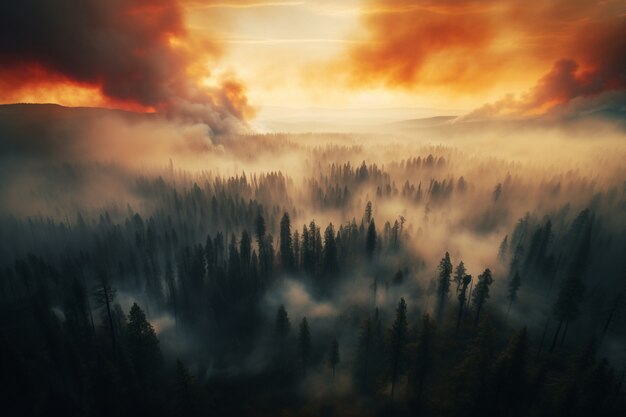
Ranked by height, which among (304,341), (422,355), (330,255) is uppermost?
(330,255)

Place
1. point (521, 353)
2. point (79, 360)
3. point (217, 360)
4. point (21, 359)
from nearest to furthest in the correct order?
point (521, 353), point (21, 359), point (79, 360), point (217, 360)

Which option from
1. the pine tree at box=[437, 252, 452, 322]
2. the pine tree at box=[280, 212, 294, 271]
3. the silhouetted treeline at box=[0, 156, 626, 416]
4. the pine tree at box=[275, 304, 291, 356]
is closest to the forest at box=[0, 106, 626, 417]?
the pine tree at box=[275, 304, 291, 356]

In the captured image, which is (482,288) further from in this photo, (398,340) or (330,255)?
(330,255)

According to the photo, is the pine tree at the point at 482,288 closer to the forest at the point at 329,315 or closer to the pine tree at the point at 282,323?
the forest at the point at 329,315

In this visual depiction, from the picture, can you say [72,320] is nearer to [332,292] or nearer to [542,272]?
[332,292]

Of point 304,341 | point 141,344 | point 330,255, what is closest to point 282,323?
point 304,341

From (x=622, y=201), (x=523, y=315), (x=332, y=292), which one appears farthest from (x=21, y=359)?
(x=622, y=201)

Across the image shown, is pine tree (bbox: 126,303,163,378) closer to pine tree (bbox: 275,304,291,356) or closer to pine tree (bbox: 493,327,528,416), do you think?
pine tree (bbox: 275,304,291,356)

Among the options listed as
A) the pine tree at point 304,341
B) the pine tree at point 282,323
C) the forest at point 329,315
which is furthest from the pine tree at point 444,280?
the pine tree at point 282,323
